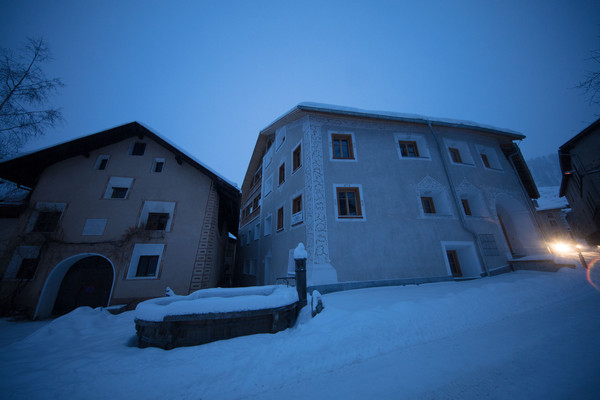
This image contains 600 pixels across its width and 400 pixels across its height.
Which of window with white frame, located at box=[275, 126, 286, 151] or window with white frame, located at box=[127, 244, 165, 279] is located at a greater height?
window with white frame, located at box=[275, 126, 286, 151]

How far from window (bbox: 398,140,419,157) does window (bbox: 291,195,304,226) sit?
6.44 metres

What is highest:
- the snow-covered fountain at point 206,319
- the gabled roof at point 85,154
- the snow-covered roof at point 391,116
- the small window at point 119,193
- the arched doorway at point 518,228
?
the snow-covered roof at point 391,116

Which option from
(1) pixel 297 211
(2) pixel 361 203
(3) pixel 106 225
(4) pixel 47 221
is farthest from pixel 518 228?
(4) pixel 47 221

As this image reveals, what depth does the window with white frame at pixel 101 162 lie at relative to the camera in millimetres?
10301

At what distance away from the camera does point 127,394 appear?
2.66m

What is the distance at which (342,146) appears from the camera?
1021 cm

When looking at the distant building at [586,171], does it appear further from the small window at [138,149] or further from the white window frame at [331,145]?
the small window at [138,149]

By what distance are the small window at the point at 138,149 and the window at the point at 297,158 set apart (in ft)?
28.0

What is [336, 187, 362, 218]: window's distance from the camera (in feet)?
28.8

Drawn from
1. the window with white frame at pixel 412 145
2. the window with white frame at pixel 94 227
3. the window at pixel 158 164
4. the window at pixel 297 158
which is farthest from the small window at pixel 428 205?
the window with white frame at pixel 94 227

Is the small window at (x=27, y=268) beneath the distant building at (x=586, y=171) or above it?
beneath

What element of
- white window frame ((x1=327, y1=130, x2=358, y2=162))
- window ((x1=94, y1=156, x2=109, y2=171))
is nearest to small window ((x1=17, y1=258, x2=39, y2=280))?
window ((x1=94, y1=156, x2=109, y2=171))

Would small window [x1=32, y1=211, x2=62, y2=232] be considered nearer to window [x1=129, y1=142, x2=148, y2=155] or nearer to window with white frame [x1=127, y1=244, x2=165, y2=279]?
window with white frame [x1=127, y1=244, x2=165, y2=279]

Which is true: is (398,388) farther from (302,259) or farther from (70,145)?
(70,145)
